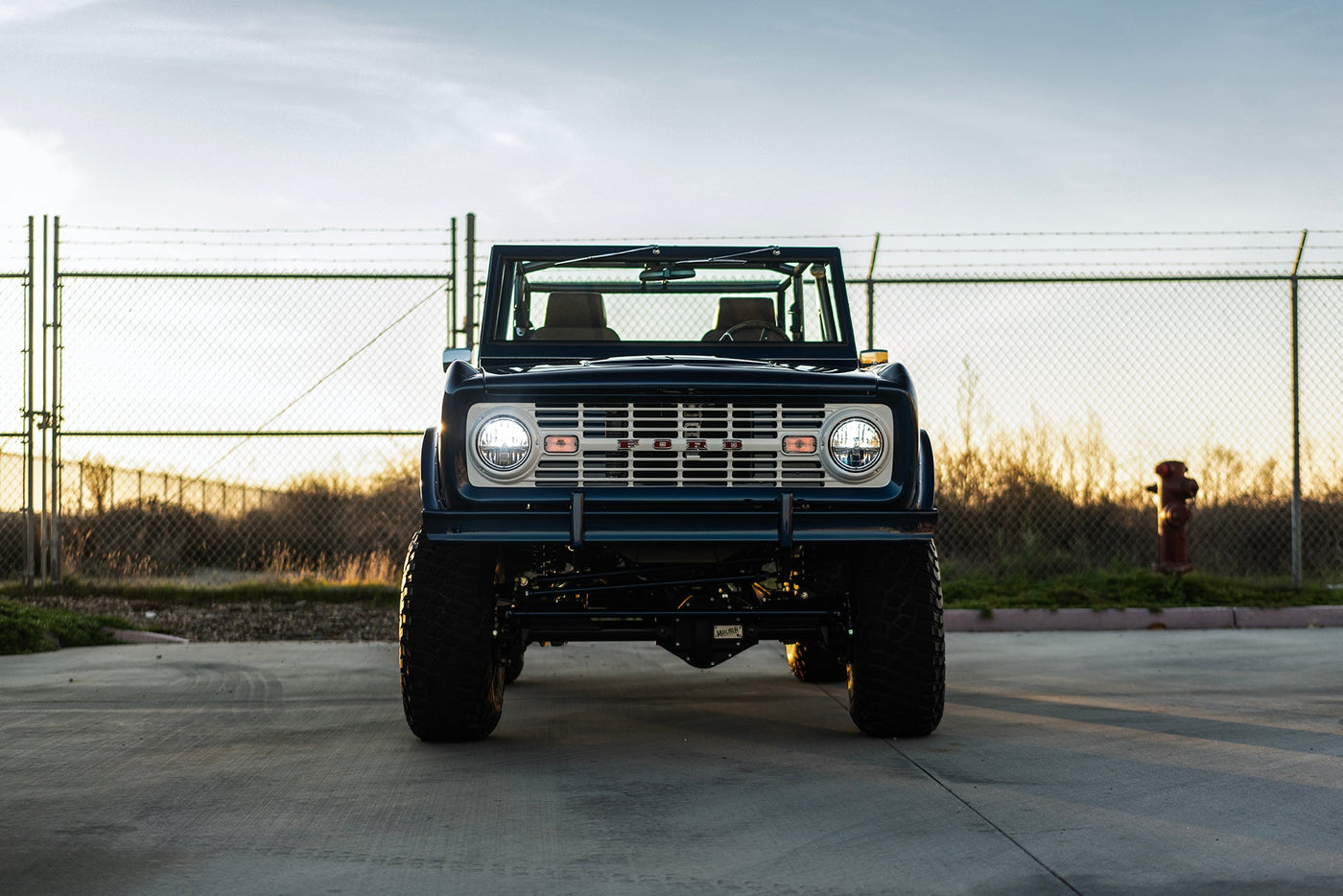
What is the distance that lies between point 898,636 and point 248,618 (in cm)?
687

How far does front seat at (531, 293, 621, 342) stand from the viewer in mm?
6332

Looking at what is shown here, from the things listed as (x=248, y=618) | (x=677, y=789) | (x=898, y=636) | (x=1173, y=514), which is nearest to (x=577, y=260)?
(x=898, y=636)

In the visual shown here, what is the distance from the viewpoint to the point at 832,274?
6551 mm

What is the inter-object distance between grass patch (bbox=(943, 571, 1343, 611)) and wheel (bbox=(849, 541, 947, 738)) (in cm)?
488

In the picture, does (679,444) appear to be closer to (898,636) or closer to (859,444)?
(859,444)

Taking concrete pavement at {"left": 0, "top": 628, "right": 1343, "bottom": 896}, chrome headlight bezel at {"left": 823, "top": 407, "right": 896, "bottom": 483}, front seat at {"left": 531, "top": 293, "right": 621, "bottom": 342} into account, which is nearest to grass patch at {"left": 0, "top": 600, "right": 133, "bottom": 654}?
concrete pavement at {"left": 0, "top": 628, "right": 1343, "bottom": 896}

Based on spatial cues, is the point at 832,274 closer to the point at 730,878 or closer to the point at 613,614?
the point at 613,614

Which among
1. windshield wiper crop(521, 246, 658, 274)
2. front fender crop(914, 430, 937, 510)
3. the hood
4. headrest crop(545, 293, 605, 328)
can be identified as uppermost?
windshield wiper crop(521, 246, 658, 274)

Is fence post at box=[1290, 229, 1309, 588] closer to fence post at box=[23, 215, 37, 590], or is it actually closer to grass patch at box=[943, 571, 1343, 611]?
grass patch at box=[943, 571, 1343, 611]

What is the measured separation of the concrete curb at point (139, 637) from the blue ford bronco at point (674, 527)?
4931 mm

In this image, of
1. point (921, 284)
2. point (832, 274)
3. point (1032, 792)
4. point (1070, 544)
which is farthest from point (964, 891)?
point (1070, 544)

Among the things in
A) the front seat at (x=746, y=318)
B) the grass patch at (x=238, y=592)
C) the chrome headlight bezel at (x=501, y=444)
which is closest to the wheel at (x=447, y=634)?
the chrome headlight bezel at (x=501, y=444)

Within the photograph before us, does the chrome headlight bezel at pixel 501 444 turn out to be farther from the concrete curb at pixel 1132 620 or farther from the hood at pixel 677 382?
the concrete curb at pixel 1132 620

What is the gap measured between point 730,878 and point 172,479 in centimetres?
→ 929
